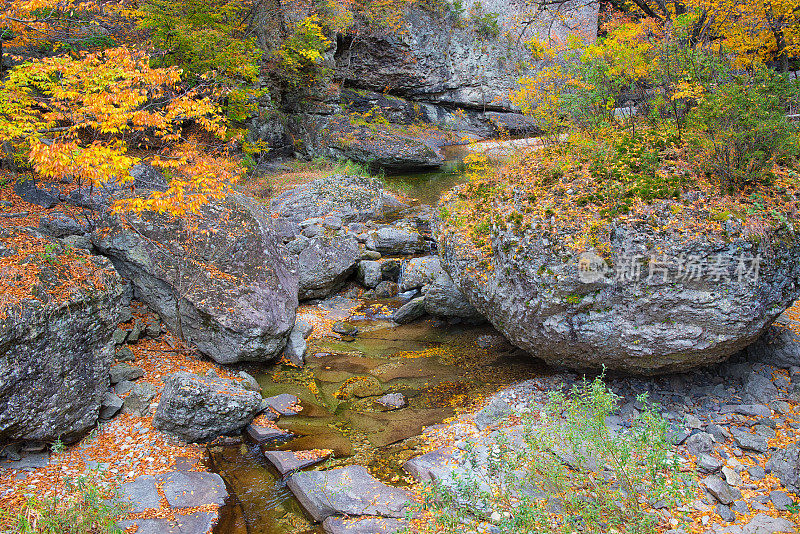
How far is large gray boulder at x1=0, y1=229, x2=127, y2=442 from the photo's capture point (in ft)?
17.7

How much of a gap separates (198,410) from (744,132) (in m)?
7.69

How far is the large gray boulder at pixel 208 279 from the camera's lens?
7883 millimetres

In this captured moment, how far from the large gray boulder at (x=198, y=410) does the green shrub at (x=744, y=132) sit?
6974 mm

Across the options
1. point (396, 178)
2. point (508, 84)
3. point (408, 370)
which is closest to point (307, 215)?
Result: point (396, 178)

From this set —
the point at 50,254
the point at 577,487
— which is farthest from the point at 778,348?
the point at 50,254

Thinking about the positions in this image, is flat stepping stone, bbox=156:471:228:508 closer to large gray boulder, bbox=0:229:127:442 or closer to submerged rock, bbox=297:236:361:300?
large gray boulder, bbox=0:229:127:442

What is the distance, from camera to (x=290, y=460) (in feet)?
19.3

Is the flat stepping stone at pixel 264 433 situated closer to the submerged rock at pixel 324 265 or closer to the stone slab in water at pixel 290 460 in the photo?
the stone slab in water at pixel 290 460

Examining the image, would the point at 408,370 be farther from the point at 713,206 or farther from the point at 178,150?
the point at 178,150

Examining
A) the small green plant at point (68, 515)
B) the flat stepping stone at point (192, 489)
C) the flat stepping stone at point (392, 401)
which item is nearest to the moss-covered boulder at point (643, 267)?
the flat stepping stone at point (392, 401)

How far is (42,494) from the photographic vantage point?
5.00m

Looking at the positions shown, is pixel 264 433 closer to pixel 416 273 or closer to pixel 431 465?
pixel 431 465

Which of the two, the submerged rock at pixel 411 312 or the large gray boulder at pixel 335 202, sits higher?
the large gray boulder at pixel 335 202

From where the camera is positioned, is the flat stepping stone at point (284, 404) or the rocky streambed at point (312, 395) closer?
the rocky streambed at point (312, 395)
